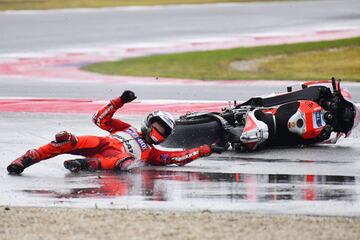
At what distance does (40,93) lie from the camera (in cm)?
1883

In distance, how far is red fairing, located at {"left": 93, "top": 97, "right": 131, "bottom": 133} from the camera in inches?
476

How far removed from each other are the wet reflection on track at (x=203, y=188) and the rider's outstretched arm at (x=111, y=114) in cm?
78

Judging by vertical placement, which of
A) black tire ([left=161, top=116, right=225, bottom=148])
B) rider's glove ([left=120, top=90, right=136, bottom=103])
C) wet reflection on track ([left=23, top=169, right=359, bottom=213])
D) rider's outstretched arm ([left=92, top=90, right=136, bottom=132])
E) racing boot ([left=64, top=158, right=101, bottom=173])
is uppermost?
rider's glove ([left=120, top=90, right=136, bottom=103])

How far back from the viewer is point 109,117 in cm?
1215

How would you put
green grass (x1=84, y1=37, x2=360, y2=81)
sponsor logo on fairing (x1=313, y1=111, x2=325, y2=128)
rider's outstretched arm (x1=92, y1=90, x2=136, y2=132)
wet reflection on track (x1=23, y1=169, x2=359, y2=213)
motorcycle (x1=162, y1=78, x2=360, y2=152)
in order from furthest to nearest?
green grass (x1=84, y1=37, x2=360, y2=81) → sponsor logo on fairing (x1=313, y1=111, x2=325, y2=128) → motorcycle (x1=162, y1=78, x2=360, y2=152) → rider's outstretched arm (x1=92, y1=90, x2=136, y2=132) → wet reflection on track (x1=23, y1=169, x2=359, y2=213)

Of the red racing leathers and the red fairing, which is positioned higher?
the red fairing

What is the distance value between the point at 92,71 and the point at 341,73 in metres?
5.63

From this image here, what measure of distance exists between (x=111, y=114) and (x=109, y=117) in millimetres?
47

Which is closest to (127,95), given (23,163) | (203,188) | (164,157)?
(164,157)

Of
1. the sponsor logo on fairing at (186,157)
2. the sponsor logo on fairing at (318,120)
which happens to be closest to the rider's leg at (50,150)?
the sponsor logo on fairing at (186,157)

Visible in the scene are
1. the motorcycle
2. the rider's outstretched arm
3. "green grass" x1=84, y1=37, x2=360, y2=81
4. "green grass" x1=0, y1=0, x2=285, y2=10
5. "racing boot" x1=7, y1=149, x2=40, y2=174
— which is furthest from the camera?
"green grass" x1=0, y1=0, x2=285, y2=10

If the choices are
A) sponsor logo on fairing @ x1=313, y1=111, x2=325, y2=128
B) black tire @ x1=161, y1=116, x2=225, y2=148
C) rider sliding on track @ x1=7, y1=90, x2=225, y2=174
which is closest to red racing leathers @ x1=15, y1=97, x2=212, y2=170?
rider sliding on track @ x1=7, y1=90, x2=225, y2=174

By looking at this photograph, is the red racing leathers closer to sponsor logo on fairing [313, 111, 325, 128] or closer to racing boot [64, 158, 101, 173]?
racing boot [64, 158, 101, 173]

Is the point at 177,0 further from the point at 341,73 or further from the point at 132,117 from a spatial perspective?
the point at 132,117
